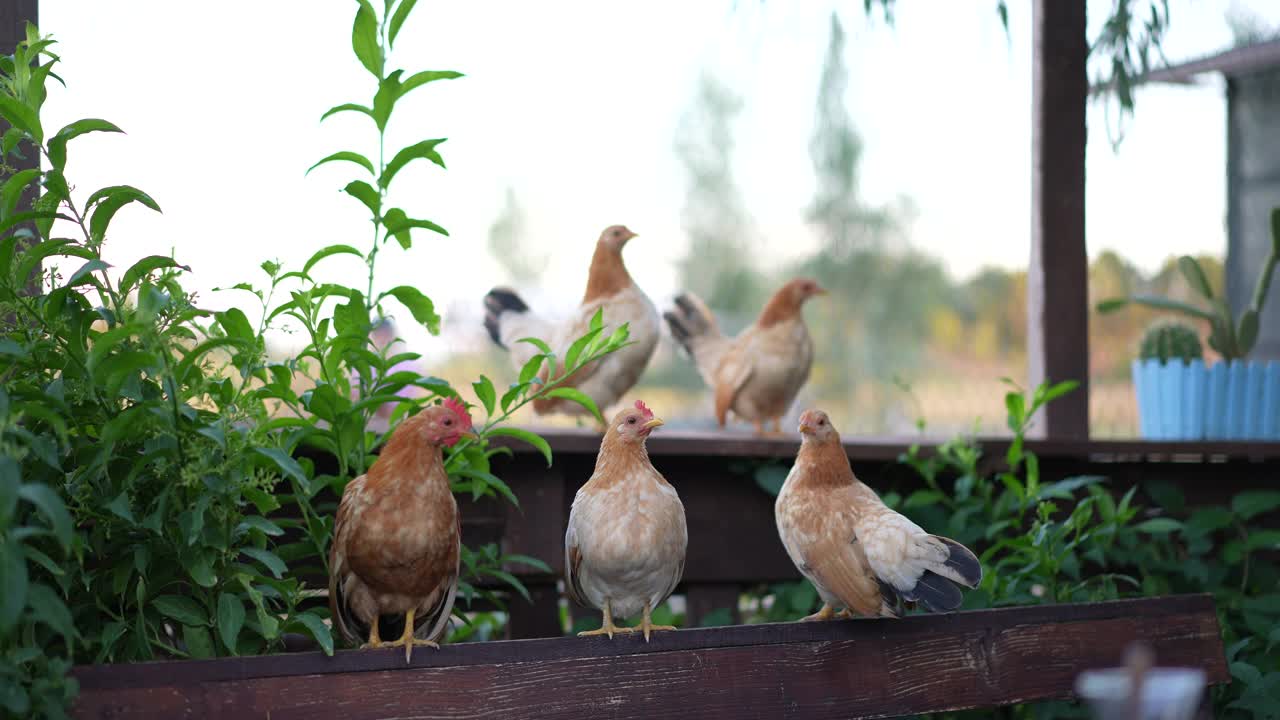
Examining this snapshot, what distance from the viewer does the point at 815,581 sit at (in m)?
1.50

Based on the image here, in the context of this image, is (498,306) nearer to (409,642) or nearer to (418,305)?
(418,305)

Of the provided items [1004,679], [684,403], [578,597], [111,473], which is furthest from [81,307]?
[684,403]

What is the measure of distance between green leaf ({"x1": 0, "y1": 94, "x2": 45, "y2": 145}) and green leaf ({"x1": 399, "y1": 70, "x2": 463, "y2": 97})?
420 mm

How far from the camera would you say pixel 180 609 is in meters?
1.24

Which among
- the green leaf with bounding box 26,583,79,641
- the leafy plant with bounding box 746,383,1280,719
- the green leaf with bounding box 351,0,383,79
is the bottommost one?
the leafy plant with bounding box 746,383,1280,719

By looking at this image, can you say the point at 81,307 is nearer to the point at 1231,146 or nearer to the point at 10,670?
the point at 10,670

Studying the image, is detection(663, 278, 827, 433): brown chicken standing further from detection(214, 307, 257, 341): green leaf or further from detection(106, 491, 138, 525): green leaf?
detection(106, 491, 138, 525): green leaf

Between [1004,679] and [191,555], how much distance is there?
3.68ft

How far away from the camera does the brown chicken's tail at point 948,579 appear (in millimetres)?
1356

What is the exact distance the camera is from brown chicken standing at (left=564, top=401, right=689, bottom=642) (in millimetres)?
1411

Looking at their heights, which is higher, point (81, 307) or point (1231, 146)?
point (1231, 146)

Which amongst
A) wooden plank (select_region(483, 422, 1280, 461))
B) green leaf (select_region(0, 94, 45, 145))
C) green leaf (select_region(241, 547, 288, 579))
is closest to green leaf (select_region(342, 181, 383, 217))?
green leaf (select_region(0, 94, 45, 145))

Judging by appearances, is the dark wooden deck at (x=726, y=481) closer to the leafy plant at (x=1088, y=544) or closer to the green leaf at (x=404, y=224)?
the leafy plant at (x=1088, y=544)

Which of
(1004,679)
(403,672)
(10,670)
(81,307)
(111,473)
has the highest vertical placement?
(81,307)
